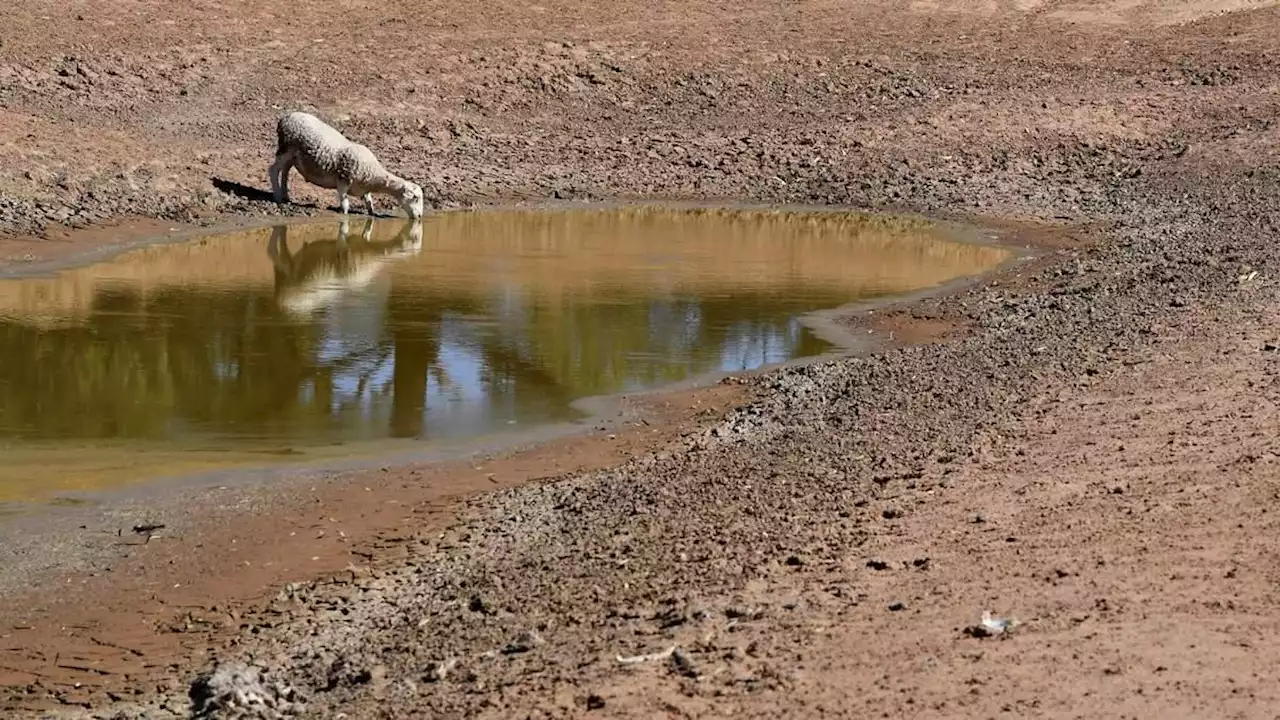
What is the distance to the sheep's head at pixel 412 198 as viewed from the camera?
22.6m

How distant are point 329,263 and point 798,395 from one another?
8056 millimetres

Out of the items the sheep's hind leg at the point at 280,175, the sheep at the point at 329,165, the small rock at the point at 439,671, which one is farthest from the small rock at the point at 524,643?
the sheep's hind leg at the point at 280,175

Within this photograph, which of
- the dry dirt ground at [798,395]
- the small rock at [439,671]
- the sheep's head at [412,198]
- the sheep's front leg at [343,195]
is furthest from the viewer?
the sheep's front leg at [343,195]

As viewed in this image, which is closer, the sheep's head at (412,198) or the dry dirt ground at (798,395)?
the dry dirt ground at (798,395)

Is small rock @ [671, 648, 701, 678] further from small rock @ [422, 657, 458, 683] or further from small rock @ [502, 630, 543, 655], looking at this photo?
small rock @ [422, 657, 458, 683]

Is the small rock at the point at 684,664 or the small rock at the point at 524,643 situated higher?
the small rock at the point at 684,664

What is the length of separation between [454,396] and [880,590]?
247 inches

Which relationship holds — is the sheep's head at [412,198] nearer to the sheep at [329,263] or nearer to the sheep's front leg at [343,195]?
the sheep at [329,263]

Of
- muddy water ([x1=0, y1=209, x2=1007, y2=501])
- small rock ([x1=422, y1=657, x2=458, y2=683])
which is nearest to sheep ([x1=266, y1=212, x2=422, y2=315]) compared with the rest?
muddy water ([x1=0, y1=209, x2=1007, y2=501])

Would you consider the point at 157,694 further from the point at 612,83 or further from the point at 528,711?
the point at 612,83

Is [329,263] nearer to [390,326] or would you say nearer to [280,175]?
[280,175]

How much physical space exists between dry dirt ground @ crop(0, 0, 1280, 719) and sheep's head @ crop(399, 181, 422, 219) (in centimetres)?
124

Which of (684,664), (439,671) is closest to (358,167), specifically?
(439,671)

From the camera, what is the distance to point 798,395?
13.0m
